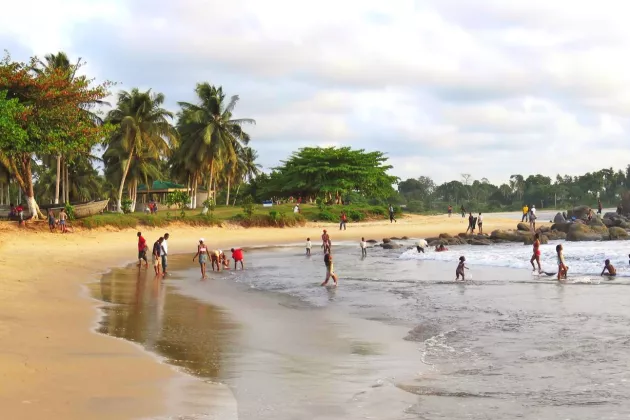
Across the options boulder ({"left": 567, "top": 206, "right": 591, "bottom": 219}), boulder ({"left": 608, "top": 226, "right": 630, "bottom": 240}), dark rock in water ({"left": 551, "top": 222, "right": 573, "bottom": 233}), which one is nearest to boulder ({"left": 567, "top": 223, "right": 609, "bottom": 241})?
boulder ({"left": 608, "top": 226, "right": 630, "bottom": 240})

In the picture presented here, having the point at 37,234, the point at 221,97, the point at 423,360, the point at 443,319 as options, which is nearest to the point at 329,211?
the point at 221,97

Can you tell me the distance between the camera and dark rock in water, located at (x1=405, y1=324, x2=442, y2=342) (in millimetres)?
12133

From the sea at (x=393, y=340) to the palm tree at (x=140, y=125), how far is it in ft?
91.8

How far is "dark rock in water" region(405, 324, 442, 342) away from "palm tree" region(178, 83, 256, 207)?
44001 mm

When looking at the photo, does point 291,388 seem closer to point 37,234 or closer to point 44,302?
point 44,302

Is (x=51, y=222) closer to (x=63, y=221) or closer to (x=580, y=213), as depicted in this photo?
(x=63, y=221)

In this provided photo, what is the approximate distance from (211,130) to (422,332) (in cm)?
4502

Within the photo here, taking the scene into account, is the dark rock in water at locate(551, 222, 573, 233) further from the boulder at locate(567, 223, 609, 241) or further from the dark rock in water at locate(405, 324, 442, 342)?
the dark rock in water at locate(405, 324, 442, 342)


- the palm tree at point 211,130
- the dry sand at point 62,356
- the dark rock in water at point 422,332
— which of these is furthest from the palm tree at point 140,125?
the dark rock in water at point 422,332

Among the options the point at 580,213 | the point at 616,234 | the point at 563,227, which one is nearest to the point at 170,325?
the point at 616,234

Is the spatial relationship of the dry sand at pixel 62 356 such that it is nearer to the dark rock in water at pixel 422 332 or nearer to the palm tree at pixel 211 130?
the dark rock in water at pixel 422 332

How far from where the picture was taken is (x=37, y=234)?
105 ft

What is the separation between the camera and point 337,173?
216ft

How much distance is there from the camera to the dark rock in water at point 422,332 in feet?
39.8
